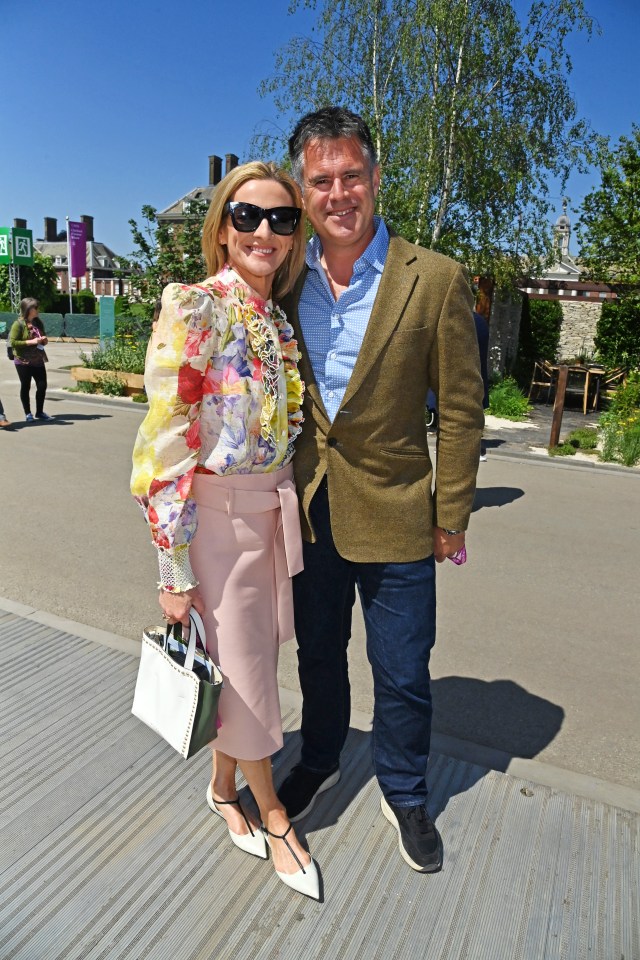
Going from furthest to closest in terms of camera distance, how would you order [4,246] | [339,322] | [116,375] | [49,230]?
[49,230], [4,246], [116,375], [339,322]

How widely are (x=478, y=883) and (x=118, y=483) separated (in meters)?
6.18

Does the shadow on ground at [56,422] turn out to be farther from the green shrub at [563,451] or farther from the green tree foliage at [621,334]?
the green tree foliage at [621,334]

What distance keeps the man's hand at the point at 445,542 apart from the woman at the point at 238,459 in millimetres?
450

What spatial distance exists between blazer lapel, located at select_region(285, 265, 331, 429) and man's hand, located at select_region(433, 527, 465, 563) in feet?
1.65

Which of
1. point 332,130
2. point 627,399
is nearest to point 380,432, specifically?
point 332,130

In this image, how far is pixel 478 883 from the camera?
7.00 feet

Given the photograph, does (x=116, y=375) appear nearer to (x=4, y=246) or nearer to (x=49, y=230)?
(x=4, y=246)

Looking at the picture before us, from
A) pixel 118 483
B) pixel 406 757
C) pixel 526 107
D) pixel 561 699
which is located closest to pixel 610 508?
pixel 561 699

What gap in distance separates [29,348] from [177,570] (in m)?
10.0

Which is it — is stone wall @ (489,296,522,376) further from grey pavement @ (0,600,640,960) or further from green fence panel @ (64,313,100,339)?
green fence panel @ (64,313,100,339)

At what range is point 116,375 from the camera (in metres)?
14.4

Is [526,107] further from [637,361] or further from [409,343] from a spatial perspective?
[409,343]

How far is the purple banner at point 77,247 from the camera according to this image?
3953cm

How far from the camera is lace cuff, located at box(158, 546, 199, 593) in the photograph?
1.94m
